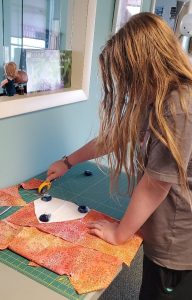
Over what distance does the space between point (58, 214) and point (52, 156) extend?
15.3 inches

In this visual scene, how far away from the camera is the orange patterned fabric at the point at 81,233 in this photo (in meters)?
0.72

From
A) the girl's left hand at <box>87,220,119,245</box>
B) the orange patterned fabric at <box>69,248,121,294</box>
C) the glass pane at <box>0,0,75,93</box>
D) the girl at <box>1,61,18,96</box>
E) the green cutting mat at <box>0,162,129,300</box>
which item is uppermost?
the glass pane at <box>0,0,75,93</box>

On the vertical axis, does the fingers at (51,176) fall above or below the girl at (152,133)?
below

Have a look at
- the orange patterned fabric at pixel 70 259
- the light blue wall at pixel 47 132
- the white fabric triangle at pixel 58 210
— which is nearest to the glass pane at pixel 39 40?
the light blue wall at pixel 47 132

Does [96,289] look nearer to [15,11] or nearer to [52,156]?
[52,156]

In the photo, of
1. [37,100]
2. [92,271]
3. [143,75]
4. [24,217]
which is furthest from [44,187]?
[143,75]

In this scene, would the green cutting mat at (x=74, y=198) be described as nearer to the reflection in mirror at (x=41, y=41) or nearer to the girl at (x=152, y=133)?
the girl at (x=152, y=133)

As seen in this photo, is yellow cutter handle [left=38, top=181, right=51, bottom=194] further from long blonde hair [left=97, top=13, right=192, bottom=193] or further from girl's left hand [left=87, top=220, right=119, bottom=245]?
long blonde hair [left=97, top=13, right=192, bottom=193]

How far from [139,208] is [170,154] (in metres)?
0.16

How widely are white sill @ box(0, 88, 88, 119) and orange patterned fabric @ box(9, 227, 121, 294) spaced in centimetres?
37

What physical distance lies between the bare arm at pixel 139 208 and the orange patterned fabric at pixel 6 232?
196 millimetres

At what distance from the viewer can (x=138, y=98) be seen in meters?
0.66

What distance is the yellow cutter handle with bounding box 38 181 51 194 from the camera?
967 mm

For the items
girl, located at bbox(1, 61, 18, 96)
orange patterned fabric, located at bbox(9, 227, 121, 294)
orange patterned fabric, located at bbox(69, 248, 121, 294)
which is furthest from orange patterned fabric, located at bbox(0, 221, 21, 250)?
girl, located at bbox(1, 61, 18, 96)
